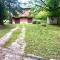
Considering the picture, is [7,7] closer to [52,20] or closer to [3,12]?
[3,12]

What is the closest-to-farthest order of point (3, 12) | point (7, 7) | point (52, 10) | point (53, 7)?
point (53, 7) < point (52, 10) < point (3, 12) < point (7, 7)

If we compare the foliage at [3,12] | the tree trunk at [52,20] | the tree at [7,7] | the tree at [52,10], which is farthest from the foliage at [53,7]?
the foliage at [3,12]

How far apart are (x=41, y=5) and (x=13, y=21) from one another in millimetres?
16021

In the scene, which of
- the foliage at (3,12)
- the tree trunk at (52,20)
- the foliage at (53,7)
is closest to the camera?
the foliage at (53,7)

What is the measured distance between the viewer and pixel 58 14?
79.9ft

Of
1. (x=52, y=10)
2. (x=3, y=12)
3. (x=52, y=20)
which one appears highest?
(x=52, y=10)

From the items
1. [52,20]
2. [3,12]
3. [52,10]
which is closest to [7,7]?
[3,12]

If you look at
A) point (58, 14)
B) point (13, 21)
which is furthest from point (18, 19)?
point (58, 14)

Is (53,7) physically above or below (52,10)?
above

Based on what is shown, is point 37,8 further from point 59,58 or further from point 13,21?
point 59,58

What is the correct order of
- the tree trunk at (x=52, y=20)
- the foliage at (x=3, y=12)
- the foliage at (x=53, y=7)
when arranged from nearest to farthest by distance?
the foliage at (x=53, y=7), the foliage at (x=3, y=12), the tree trunk at (x=52, y=20)

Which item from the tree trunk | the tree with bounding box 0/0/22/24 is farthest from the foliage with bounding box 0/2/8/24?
the tree trunk

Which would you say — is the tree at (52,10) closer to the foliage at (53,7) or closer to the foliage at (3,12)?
the foliage at (53,7)

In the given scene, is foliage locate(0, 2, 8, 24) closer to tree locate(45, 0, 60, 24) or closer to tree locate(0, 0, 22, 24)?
tree locate(0, 0, 22, 24)
